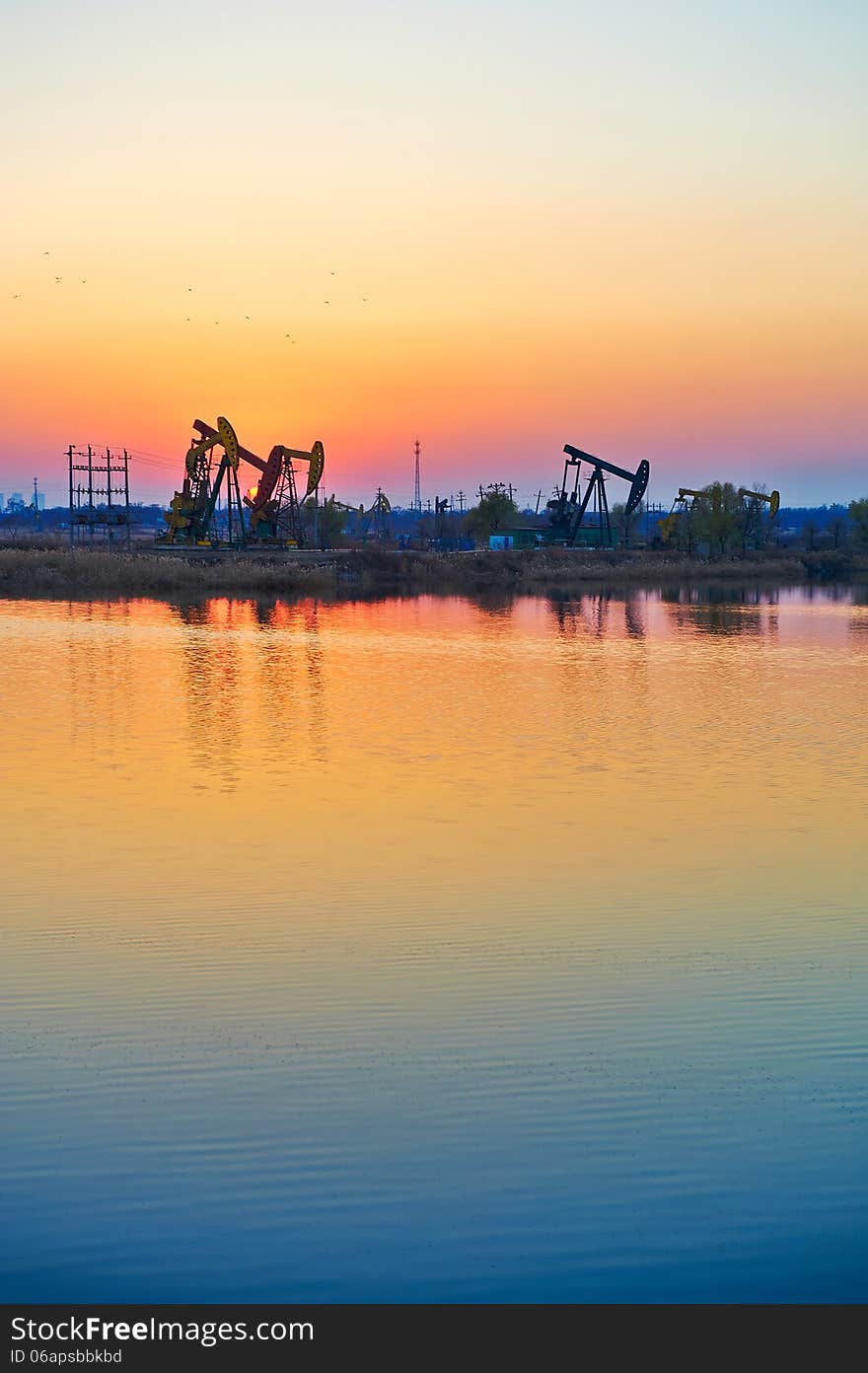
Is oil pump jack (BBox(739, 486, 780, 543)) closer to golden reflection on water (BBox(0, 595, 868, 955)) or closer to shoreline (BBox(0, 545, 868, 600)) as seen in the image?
shoreline (BBox(0, 545, 868, 600))

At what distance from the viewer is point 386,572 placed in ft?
265

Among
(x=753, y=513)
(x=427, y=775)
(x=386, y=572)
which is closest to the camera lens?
(x=427, y=775)

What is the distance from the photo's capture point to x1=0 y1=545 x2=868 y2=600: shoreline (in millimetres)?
65688

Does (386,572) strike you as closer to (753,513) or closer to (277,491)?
(277,491)

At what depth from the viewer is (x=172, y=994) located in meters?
9.63

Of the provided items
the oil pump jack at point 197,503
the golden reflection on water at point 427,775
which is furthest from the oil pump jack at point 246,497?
the golden reflection on water at point 427,775

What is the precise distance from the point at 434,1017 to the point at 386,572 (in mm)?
72207

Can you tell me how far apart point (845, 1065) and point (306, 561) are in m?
71.9

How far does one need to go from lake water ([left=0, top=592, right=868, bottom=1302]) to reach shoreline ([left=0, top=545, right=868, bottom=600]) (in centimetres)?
4368

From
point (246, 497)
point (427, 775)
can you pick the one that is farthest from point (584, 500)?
point (427, 775)
